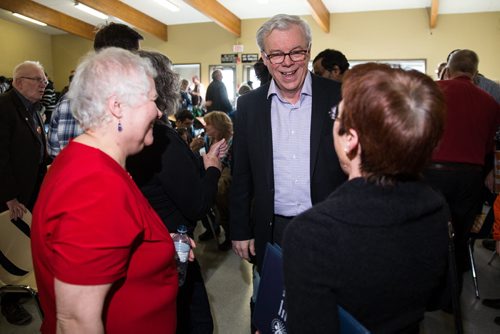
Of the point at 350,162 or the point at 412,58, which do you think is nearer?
the point at 350,162

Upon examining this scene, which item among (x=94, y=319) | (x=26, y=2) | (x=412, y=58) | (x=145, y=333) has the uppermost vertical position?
(x=26, y=2)

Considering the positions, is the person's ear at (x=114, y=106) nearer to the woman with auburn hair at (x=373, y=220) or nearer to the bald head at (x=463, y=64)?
the woman with auburn hair at (x=373, y=220)

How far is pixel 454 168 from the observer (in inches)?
94.5

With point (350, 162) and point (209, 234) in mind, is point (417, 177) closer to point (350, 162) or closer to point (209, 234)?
point (350, 162)

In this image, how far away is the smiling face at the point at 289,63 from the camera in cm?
164

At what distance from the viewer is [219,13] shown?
8.38m

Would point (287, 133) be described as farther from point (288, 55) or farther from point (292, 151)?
point (288, 55)

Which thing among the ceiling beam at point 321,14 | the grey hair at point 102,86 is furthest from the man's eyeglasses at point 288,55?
the ceiling beam at point 321,14

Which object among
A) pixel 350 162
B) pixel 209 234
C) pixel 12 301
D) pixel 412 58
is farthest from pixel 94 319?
pixel 412 58

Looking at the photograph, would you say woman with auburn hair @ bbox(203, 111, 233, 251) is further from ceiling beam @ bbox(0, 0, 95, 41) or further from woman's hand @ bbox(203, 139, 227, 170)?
ceiling beam @ bbox(0, 0, 95, 41)

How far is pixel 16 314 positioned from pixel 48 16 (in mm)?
8342

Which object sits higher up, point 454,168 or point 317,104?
point 317,104

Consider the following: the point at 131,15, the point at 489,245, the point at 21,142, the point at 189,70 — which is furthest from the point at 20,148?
the point at 189,70

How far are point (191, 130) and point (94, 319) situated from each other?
4.62 meters
